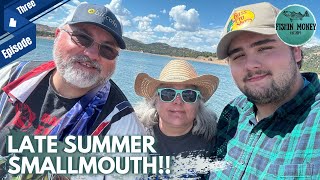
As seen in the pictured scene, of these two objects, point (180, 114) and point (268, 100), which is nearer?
point (268, 100)

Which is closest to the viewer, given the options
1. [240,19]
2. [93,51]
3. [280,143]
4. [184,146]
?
[280,143]

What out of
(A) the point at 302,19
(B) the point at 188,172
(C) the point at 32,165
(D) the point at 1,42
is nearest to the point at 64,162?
(C) the point at 32,165

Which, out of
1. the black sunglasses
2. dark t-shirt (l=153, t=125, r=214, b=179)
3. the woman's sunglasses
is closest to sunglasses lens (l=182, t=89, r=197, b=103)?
the woman's sunglasses

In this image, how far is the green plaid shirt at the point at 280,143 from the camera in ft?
2.59

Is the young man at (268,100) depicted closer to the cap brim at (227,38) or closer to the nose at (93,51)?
the cap brim at (227,38)

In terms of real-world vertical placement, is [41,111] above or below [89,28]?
below

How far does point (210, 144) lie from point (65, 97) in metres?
0.56

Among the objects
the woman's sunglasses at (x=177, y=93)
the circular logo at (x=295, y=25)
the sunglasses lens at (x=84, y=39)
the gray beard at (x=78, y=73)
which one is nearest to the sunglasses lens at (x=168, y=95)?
the woman's sunglasses at (x=177, y=93)

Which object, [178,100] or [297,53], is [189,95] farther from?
[297,53]

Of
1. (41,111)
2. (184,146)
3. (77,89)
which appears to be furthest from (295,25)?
(41,111)

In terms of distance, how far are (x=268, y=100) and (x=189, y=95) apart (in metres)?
0.38

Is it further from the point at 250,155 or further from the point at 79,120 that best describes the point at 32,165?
the point at 250,155

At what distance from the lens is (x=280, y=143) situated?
852 mm

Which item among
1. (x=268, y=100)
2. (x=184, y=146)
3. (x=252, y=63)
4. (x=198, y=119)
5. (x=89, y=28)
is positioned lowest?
(x=184, y=146)
